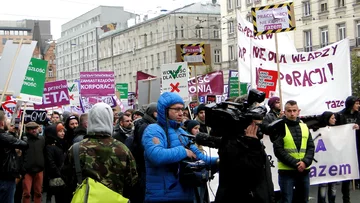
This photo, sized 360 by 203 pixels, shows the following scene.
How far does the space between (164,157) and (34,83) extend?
800 cm

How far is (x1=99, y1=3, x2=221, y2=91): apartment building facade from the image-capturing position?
7875 centimetres

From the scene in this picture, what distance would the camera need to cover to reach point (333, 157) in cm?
1130

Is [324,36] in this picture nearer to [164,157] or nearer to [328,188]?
[328,188]

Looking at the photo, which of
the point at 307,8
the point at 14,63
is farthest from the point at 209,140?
the point at 307,8

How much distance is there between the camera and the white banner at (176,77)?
16.8 m

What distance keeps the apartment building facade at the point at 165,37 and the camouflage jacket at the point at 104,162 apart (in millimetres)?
67229

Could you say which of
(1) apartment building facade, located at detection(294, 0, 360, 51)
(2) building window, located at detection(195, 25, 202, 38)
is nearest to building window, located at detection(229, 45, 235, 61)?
(1) apartment building facade, located at detection(294, 0, 360, 51)

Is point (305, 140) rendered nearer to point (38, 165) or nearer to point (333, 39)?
point (38, 165)

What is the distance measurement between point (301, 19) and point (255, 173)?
51.5 m

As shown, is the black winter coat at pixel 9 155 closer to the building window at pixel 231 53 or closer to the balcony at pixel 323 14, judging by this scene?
the balcony at pixel 323 14

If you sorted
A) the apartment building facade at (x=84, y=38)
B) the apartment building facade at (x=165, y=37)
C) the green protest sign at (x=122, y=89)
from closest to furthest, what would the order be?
the green protest sign at (x=122, y=89) < the apartment building facade at (x=165, y=37) < the apartment building facade at (x=84, y=38)

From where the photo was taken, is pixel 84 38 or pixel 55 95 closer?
pixel 55 95

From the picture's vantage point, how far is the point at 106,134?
582 cm

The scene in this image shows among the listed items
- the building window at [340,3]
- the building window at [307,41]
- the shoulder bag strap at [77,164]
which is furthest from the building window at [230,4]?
the shoulder bag strap at [77,164]
